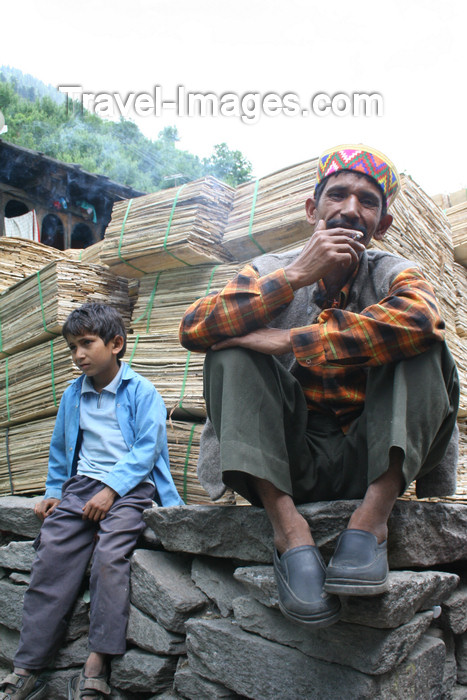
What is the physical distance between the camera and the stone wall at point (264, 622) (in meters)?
1.54

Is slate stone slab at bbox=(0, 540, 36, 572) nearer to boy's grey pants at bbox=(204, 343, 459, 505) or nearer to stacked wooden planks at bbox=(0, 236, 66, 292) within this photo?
boy's grey pants at bbox=(204, 343, 459, 505)

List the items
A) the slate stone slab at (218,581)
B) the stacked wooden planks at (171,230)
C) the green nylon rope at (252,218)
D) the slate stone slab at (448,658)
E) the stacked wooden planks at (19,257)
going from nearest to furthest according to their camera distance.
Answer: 1. the slate stone slab at (448,658)
2. the slate stone slab at (218,581)
3. the green nylon rope at (252,218)
4. the stacked wooden planks at (171,230)
5. the stacked wooden planks at (19,257)

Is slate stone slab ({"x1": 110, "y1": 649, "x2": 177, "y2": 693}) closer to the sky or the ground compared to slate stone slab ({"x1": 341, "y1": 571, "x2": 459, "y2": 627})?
closer to the ground

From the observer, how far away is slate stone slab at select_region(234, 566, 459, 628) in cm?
146

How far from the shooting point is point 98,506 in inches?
95.6

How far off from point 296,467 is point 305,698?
65 centimetres

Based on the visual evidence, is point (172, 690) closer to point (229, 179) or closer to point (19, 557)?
point (19, 557)

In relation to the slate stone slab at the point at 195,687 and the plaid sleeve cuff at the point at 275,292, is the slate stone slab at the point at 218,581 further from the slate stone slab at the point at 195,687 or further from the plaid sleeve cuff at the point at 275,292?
the plaid sleeve cuff at the point at 275,292

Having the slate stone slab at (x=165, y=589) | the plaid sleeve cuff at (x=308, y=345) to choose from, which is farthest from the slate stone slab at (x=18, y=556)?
the plaid sleeve cuff at (x=308, y=345)

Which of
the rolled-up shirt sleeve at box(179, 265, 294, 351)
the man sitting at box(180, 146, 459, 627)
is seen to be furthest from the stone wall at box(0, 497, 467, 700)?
the rolled-up shirt sleeve at box(179, 265, 294, 351)

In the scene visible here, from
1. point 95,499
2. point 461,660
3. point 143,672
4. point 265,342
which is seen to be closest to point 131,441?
point 95,499

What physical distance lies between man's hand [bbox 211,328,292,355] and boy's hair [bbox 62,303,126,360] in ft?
4.48

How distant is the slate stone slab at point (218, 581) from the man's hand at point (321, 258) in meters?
1.08

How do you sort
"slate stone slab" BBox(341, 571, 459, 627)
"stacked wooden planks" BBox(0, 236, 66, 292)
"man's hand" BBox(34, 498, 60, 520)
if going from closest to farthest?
"slate stone slab" BBox(341, 571, 459, 627), "man's hand" BBox(34, 498, 60, 520), "stacked wooden planks" BBox(0, 236, 66, 292)
